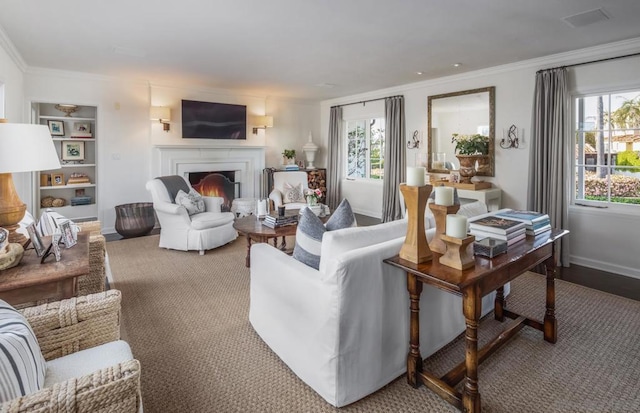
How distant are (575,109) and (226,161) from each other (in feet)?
17.1

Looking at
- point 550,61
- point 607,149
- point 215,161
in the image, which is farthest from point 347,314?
point 215,161

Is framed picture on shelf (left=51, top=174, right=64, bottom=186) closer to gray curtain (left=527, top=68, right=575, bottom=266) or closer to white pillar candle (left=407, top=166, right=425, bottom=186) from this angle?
white pillar candle (left=407, top=166, right=425, bottom=186)

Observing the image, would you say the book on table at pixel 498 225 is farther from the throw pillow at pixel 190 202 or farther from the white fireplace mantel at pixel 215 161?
the white fireplace mantel at pixel 215 161

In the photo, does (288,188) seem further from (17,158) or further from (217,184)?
(17,158)

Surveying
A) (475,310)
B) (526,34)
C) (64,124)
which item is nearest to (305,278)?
(475,310)

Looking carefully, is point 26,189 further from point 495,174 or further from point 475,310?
point 495,174

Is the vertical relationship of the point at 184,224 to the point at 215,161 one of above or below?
below

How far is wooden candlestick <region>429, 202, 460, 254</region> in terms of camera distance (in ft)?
5.66

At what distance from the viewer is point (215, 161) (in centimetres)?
639

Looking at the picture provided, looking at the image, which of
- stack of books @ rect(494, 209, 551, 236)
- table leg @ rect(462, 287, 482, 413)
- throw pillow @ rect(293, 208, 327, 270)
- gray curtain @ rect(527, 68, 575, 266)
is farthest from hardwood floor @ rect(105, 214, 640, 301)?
throw pillow @ rect(293, 208, 327, 270)

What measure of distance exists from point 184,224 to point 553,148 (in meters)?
4.43

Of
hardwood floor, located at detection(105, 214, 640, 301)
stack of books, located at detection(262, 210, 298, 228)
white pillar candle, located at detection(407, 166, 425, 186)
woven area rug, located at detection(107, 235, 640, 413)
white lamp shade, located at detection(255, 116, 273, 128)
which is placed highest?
white lamp shade, located at detection(255, 116, 273, 128)

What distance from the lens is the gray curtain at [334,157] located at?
24.1 feet

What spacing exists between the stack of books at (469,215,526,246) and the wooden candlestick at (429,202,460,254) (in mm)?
315
